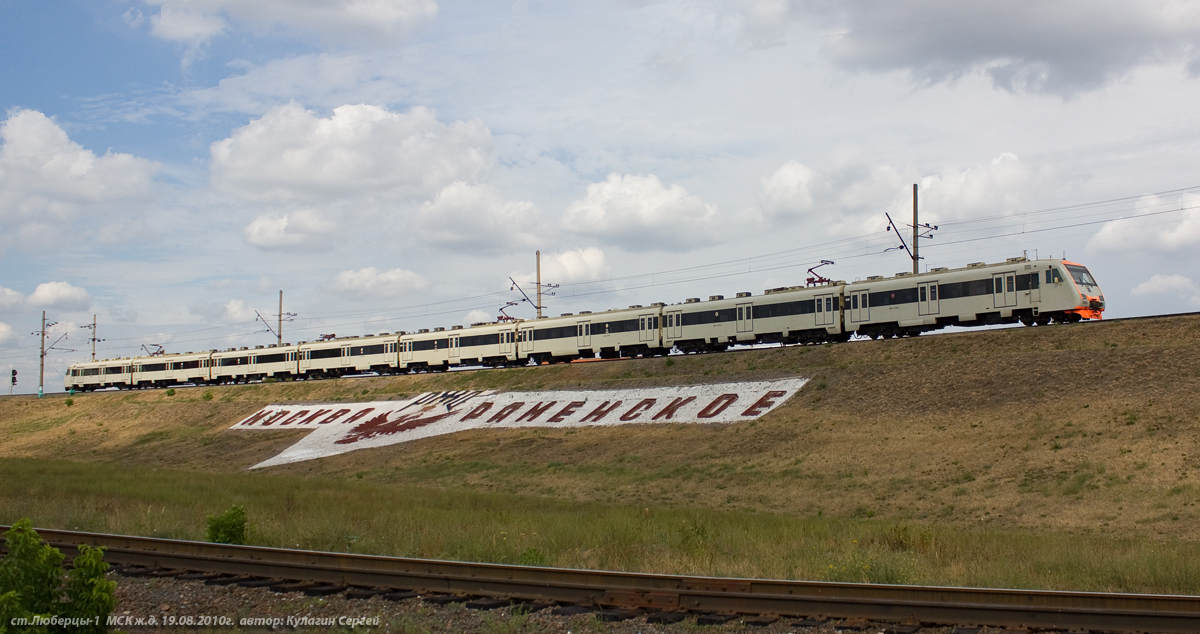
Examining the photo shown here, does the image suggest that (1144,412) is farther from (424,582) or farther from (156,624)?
(156,624)

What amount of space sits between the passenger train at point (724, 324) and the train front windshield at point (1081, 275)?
65mm

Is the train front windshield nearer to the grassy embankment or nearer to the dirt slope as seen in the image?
the dirt slope

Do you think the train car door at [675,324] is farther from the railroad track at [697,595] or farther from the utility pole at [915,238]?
the railroad track at [697,595]

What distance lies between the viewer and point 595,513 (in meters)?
21.0

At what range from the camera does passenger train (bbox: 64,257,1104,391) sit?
37.6 meters

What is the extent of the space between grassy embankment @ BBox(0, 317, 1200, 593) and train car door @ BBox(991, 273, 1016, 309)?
69.0 inches

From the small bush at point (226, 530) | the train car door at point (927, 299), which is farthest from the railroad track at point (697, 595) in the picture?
the train car door at point (927, 299)

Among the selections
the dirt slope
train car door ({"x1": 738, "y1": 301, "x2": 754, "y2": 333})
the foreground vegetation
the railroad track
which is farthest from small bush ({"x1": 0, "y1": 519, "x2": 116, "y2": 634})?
train car door ({"x1": 738, "y1": 301, "x2": 754, "y2": 333})

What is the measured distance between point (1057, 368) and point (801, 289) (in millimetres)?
16182

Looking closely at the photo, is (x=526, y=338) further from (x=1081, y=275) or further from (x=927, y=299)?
(x=1081, y=275)

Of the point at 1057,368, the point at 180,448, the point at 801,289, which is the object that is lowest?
the point at 180,448

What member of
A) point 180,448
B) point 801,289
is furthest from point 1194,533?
point 180,448

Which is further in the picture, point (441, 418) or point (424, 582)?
point (441, 418)

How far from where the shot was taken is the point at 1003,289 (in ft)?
124
